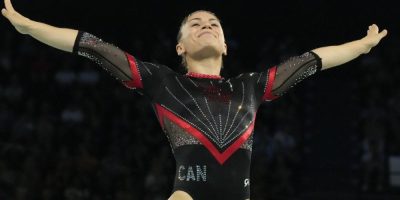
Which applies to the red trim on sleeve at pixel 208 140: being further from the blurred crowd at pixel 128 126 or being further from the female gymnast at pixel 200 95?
the blurred crowd at pixel 128 126

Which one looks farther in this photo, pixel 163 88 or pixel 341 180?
pixel 341 180

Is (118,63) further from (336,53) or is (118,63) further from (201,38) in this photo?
(336,53)

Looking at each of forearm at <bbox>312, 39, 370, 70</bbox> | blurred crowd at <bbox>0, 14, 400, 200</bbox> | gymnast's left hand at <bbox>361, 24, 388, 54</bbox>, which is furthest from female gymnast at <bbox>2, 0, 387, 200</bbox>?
blurred crowd at <bbox>0, 14, 400, 200</bbox>

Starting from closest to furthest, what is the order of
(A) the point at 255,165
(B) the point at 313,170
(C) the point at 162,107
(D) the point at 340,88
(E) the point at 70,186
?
(C) the point at 162,107, (E) the point at 70,186, (A) the point at 255,165, (B) the point at 313,170, (D) the point at 340,88

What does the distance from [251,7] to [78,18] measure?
3.32 metres

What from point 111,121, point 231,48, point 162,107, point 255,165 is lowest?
point 162,107

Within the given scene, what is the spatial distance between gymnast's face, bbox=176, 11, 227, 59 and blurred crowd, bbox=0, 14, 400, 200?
5131 mm

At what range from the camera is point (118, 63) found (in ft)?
13.2

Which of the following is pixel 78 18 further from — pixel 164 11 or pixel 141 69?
pixel 141 69

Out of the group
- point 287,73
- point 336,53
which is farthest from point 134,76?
point 336,53

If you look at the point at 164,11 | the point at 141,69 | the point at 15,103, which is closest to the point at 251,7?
the point at 164,11

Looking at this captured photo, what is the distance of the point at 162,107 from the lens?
4031 millimetres

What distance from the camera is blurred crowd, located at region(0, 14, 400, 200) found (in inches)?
367

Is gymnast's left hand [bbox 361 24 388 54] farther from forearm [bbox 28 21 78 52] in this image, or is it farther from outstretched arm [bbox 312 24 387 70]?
forearm [bbox 28 21 78 52]
